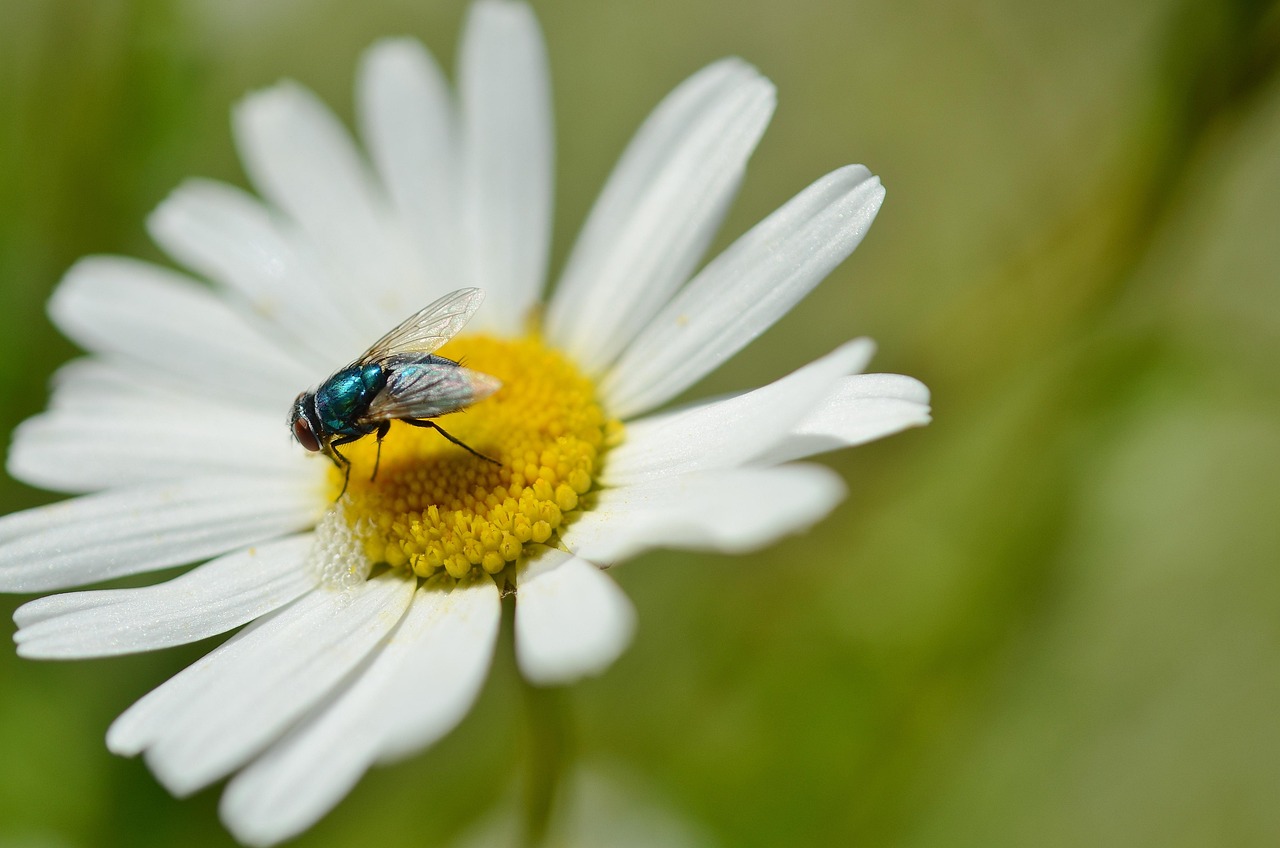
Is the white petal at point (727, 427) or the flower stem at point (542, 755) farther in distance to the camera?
the flower stem at point (542, 755)

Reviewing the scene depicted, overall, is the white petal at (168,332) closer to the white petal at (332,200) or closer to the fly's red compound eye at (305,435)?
the white petal at (332,200)

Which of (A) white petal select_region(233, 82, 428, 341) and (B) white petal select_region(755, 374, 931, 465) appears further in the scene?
(A) white petal select_region(233, 82, 428, 341)

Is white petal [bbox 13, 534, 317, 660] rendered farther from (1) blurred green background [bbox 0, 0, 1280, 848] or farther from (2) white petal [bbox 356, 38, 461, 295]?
(2) white petal [bbox 356, 38, 461, 295]

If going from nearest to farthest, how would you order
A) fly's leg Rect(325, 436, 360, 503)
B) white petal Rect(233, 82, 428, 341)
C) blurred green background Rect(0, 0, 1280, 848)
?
fly's leg Rect(325, 436, 360, 503)
blurred green background Rect(0, 0, 1280, 848)
white petal Rect(233, 82, 428, 341)

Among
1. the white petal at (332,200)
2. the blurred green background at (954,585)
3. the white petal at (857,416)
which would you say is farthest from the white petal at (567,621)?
the white petal at (332,200)

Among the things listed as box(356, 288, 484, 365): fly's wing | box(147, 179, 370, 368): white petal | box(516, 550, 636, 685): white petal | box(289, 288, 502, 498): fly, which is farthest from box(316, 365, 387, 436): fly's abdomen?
box(516, 550, 636, 685): white petal
